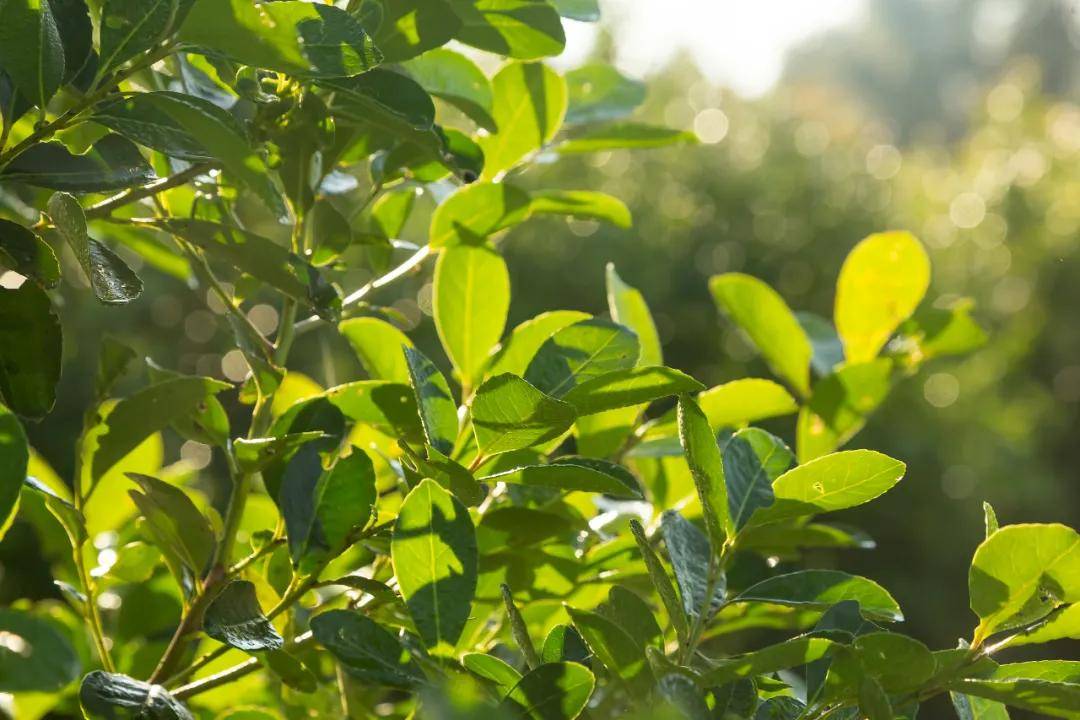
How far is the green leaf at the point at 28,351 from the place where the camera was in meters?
0.36

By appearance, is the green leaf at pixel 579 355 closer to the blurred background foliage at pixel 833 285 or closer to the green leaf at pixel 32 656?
the green leaf at pixel 32 656

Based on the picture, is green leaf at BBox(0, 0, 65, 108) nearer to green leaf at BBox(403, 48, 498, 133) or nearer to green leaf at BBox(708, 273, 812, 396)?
green leaf at BBox(403, 48, 498, 133)

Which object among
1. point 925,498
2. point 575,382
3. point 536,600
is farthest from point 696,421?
point 925,498

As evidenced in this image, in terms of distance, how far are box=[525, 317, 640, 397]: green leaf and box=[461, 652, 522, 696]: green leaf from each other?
0.31 ft

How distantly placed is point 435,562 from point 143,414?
17cm

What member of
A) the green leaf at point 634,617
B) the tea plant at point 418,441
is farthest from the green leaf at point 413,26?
the green leaf at point 634,617

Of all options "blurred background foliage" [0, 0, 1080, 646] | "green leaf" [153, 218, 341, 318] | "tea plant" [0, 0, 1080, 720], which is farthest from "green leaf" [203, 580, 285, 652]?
"blurred background foliage" [0, 0, 1080, 646]

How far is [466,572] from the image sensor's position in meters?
0.34

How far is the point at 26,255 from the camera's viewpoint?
1.17 feet

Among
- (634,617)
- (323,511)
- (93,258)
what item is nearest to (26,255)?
(93,258)

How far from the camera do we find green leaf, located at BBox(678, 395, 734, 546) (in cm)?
35

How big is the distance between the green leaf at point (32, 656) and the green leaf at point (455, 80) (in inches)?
10.7

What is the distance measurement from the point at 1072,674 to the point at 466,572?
0.20 metres

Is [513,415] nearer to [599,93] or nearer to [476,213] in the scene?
[476,213]
